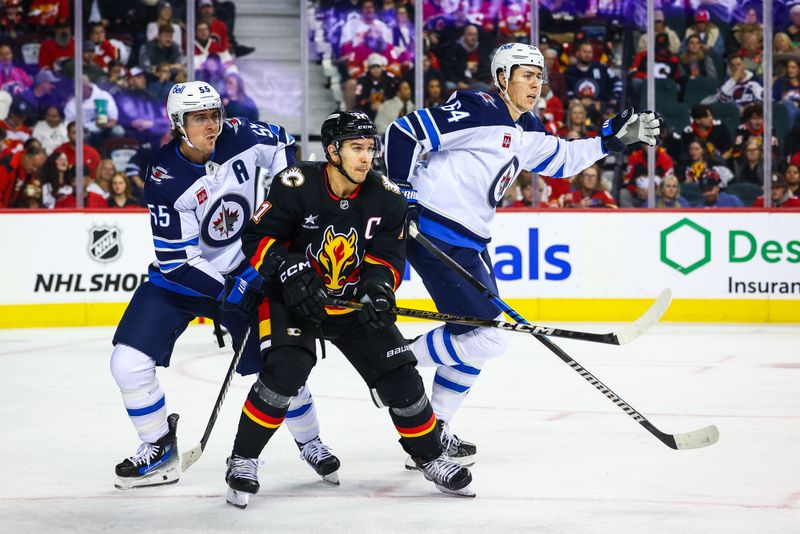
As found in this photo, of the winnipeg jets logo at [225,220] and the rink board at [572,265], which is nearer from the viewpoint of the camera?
the winnipeg jets logo at [225,220]

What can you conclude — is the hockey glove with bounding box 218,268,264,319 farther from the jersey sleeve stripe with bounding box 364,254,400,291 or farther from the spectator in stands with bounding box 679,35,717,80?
the spectator in stands with bounding box 679,35,717,80

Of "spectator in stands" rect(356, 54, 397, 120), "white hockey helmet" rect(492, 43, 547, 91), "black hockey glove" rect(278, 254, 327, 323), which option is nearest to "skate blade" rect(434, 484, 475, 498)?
"black hockey glove" rect(278, 254, 327, 323)

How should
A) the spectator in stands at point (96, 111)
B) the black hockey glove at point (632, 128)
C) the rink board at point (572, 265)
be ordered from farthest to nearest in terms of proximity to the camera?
the spectator in stands at point (96, 111) < the rink board at point (572, 265) < the black hockey glove at point (632, 128)

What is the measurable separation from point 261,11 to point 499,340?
236 inches

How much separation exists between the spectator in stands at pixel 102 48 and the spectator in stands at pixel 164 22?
0.95 feet

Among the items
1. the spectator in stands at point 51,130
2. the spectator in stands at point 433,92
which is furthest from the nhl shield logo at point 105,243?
the spectator in stands at point 433,92

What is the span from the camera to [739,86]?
8.70 metres

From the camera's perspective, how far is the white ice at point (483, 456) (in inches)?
115

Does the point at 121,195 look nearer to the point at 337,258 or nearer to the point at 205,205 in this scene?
the point at 205,205

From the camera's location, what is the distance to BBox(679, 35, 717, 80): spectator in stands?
8.80m

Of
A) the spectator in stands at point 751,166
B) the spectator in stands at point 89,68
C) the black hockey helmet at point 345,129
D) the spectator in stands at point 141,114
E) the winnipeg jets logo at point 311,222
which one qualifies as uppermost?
the spectator in stands at point 89,68

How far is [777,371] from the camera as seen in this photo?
5.78 meters

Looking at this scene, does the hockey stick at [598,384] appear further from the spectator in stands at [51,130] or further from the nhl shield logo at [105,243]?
the spectator in stands at [51,130]

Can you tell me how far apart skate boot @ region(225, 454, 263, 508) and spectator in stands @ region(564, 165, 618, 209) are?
576 centimetres
